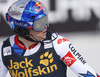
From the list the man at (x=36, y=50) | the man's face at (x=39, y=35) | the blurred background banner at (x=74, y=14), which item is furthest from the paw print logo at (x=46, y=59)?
the blurred background banner at (x=74, y=14)

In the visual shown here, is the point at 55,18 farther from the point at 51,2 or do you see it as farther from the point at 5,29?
the point at 5,29

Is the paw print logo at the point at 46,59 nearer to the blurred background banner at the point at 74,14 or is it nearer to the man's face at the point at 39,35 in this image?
the man's face at the point at 39,35

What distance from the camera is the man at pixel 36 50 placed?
7.54 feet

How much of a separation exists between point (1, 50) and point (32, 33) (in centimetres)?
33

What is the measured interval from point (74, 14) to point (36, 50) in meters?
4.32

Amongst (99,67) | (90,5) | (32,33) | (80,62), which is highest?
(90,5)

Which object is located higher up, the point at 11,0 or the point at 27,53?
the point at 11,0

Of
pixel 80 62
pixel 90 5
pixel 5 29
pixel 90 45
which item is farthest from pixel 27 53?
pixel 90 5

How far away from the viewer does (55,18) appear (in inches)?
257

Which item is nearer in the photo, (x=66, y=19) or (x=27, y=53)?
(x=27, y=53)

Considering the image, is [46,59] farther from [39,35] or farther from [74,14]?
[74,14]

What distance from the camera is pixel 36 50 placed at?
2.42m

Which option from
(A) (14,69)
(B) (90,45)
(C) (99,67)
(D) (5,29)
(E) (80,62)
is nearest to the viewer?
(E) (80,62)

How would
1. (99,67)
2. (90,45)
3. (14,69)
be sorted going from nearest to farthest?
1. (14,69)
2. (99,67)
3. (90,45)
